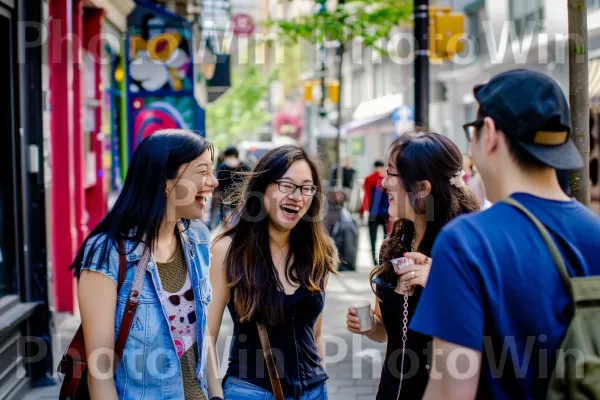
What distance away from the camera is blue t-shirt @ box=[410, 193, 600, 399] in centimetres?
187

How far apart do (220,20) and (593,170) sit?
13.2m

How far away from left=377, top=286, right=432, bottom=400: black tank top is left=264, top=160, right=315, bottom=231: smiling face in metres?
0.51

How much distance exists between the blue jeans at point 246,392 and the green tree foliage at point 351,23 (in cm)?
1585

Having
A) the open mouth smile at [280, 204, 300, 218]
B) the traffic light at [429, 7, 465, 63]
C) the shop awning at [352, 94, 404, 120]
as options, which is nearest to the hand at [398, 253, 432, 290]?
the open mouth smile at [280, 204, 300, 218]

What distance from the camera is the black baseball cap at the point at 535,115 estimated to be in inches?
77.1

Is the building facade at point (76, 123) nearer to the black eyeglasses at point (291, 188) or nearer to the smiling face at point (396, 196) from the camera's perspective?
the black eyeglasses at point (291, 188)

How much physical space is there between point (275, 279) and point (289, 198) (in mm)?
341

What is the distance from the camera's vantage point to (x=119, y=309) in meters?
2.85

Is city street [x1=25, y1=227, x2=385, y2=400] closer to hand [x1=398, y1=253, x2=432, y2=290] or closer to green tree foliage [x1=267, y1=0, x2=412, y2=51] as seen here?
hand [x1=398, y1=253, x2=432, y2=290]

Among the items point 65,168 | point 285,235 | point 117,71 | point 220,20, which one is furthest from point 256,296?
point 220,20

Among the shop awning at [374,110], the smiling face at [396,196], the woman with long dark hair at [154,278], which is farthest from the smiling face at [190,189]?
the shop awning at [374,110]

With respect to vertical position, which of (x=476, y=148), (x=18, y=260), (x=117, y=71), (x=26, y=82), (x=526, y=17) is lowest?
(x=18, y=260)

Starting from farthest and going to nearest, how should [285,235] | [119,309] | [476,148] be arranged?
[285,235] < [119,309] < [476,148]

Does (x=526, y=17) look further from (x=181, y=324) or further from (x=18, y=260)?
(x=181, y=324)
